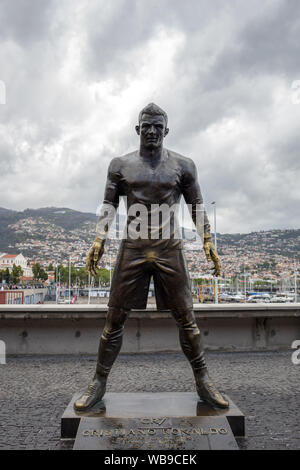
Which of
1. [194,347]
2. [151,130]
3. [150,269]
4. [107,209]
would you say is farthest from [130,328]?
[151,130]

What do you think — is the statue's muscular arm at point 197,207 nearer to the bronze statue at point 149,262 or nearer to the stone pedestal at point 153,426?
the bronze statue at point 149,262

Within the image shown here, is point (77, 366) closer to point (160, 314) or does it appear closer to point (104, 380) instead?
point (160, 314)

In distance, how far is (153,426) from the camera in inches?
132

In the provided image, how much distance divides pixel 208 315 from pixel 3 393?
4494 millimetres

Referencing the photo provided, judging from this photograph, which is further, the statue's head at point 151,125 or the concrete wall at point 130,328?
the concrete wall at point 130,328

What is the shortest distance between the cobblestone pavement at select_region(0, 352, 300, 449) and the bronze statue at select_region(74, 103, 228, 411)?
62 cm

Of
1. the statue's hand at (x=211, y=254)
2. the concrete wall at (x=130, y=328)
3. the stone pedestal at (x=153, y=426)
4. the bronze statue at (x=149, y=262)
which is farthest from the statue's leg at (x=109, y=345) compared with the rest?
the concrete wall at (x=130, y=328)

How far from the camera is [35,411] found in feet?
15.0

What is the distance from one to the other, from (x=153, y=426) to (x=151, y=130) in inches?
113

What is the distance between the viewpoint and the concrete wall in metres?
8.18

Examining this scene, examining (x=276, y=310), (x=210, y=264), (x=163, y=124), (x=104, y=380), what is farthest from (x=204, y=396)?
(x=276, y=310)

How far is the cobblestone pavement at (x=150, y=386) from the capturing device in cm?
376

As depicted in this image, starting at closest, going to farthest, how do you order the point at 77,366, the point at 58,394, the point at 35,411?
1. the point at 35,411
2. the point at 58,394
3. the point at 77,366

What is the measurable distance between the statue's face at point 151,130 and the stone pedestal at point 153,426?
2.69m
